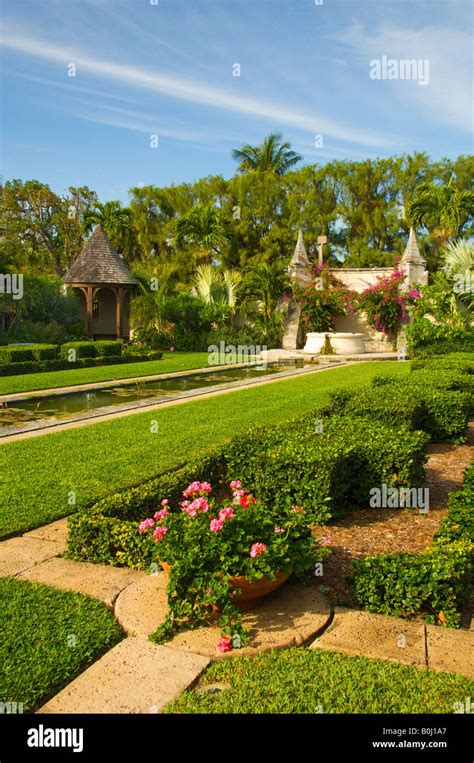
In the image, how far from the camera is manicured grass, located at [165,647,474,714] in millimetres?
2465

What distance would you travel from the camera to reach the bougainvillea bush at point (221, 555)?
3.10m

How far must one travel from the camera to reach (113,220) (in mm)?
38000

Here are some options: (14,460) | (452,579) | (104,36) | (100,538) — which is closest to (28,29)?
(104,36)

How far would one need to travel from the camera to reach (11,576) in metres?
3.79

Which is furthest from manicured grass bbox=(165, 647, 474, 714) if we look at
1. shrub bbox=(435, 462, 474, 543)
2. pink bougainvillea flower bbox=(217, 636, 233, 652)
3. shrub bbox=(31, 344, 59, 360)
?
shrub bbox=(31, 344, 59, 360)

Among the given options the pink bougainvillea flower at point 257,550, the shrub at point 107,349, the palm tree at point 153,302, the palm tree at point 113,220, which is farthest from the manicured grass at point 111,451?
the palm tree at point 113,220

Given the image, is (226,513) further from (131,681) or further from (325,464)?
(325,464)

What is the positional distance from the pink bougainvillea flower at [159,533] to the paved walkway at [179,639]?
35 centimetres

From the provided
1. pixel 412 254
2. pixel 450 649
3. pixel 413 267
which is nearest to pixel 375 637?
pixel 450 649

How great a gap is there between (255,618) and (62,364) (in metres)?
15.6

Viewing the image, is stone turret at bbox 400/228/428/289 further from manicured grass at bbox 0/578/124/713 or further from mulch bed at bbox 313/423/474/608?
manicured grass at bbox 0/578/124/713

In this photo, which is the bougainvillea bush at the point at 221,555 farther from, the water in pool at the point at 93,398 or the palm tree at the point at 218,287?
the palm tree at the point at 218,287

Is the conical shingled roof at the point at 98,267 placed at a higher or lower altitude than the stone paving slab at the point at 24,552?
higher

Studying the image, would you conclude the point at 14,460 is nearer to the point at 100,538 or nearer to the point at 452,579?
the point at 100,538
